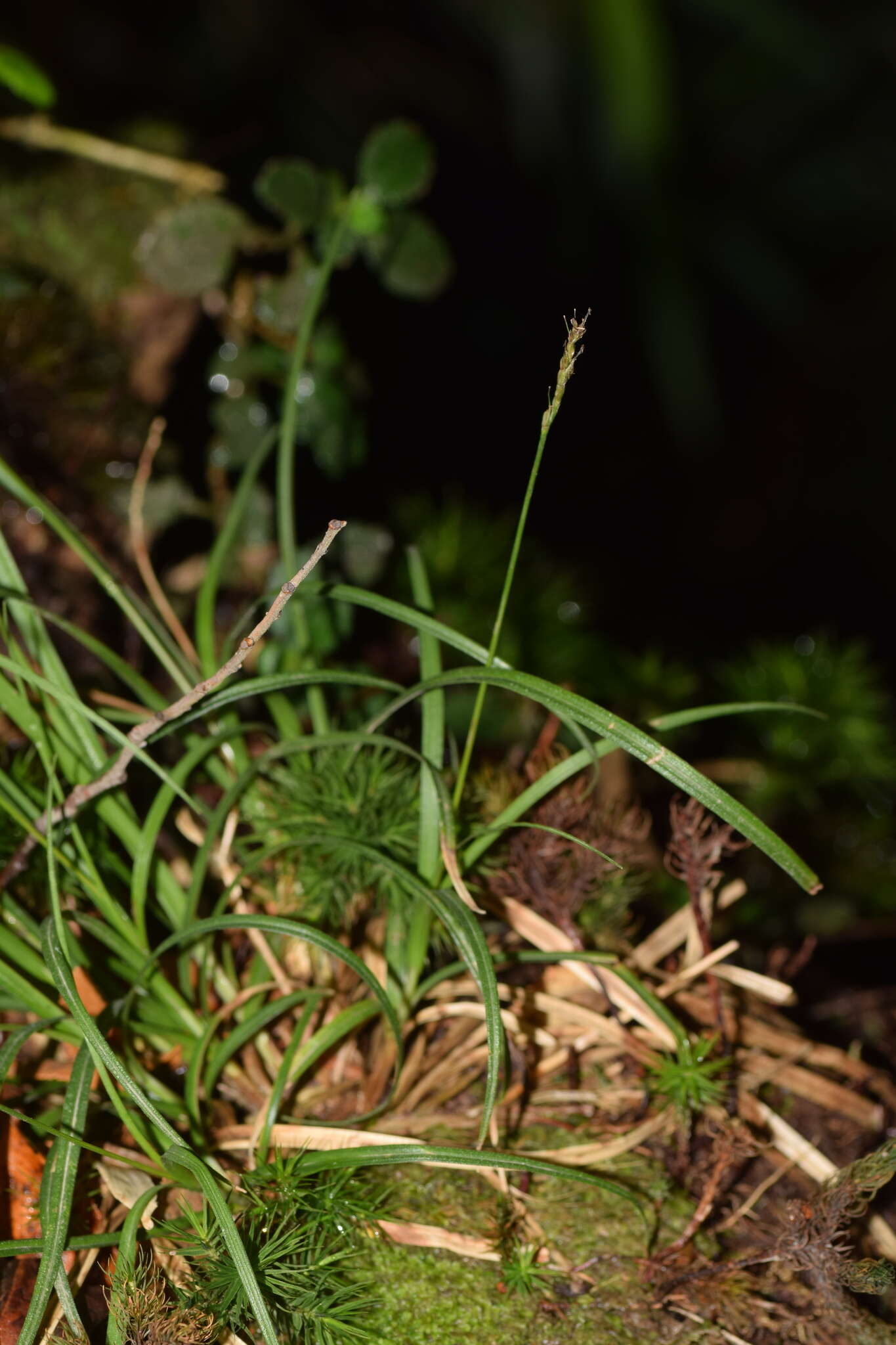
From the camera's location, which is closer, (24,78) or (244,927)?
(244,927)

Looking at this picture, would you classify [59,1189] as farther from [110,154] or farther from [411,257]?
[110,154]

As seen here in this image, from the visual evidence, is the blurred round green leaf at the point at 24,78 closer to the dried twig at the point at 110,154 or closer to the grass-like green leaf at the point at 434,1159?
the dried twig at the point at 110,154

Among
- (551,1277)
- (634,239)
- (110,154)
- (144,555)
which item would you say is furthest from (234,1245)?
(634,239)

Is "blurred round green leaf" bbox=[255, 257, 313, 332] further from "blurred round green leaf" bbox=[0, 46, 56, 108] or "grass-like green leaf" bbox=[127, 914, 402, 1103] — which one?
"grass-like green leaf" bbox=[127, 914, 402, 1103]

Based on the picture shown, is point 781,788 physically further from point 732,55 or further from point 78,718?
point 732,55

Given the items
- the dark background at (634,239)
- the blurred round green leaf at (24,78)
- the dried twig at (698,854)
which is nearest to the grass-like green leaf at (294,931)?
the dried twig at (698,854)

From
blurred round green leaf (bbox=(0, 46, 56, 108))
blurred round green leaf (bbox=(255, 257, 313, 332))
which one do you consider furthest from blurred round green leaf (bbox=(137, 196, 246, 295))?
blurred round green leaf (bbox=(0, 46, 56, 108))
